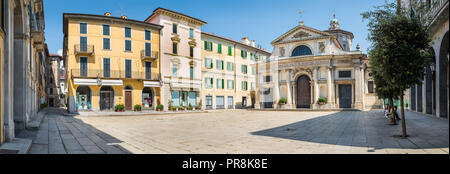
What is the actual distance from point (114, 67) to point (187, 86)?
907 centimetres

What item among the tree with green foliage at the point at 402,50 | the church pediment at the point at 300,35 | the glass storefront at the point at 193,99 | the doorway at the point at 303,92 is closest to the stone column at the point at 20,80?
the tree with green foliage at the point at 402,50

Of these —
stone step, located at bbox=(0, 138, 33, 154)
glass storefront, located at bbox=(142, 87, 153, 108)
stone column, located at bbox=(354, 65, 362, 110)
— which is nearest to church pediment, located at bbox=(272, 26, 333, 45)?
stone column, located at bbox=(354, 65, 362, 110)

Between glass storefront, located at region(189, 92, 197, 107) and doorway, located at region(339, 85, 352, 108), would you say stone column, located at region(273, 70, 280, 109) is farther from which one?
glass storefront, located at region(189, 92, 197, 107)

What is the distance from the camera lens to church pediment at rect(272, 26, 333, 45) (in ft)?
127

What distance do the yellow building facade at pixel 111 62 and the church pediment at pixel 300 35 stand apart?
1924cm

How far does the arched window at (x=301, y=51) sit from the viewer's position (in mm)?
39888

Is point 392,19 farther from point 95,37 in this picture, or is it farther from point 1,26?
point 95,37

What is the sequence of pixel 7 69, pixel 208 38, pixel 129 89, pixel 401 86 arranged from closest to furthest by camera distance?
pixel 7 69, pixel 401 86, pixel 129 89, pixel 208 38

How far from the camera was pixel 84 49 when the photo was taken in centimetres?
2753

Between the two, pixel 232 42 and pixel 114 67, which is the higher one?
pixel 232 42

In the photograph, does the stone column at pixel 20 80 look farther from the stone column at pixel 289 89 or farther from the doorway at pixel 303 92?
the doorway at pixel 303 92

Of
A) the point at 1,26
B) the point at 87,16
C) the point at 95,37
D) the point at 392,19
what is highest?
the point at 87,16
